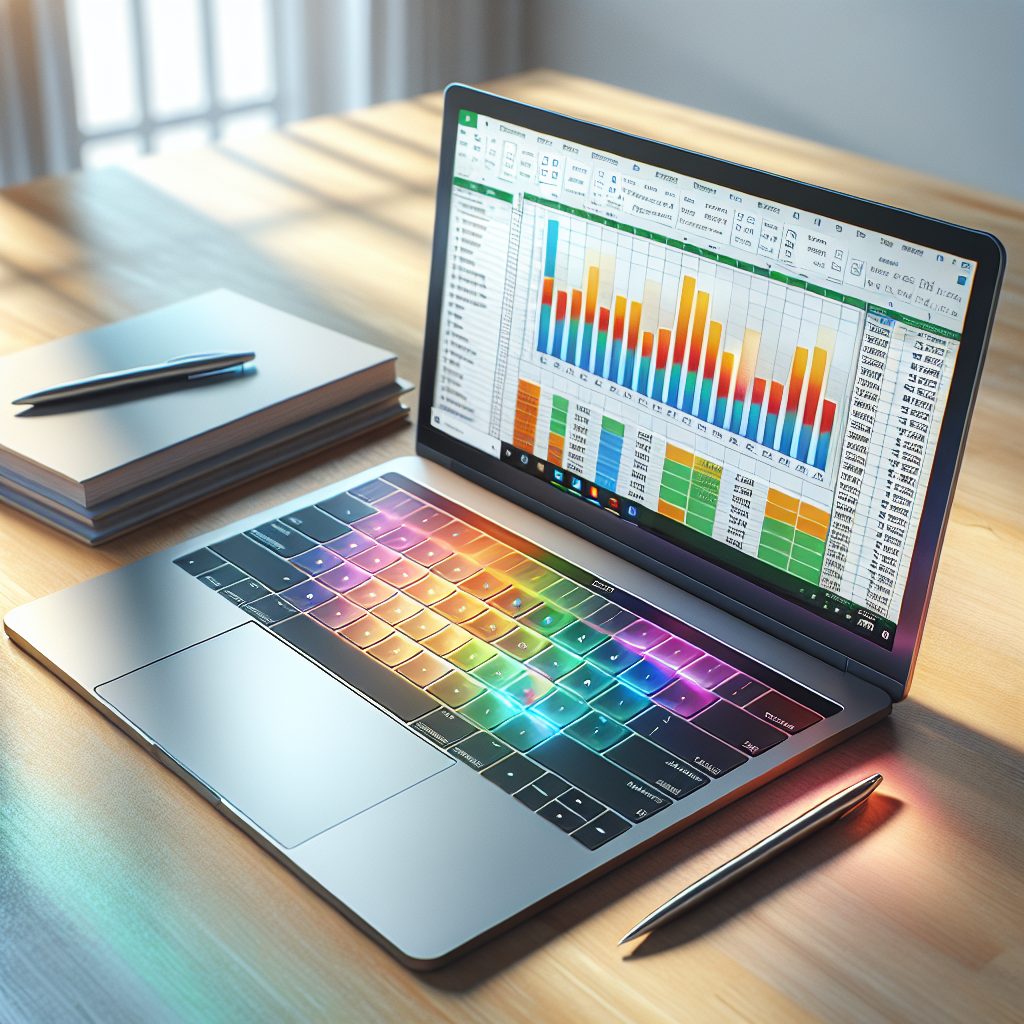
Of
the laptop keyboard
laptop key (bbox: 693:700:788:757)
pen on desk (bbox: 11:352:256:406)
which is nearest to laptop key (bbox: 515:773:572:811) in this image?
the laptop keyboard

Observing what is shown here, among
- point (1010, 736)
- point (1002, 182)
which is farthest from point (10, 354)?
point (1002, 182)

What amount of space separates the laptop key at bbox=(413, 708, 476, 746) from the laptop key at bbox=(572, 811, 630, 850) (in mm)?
106

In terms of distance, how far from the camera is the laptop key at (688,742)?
2.40 feet

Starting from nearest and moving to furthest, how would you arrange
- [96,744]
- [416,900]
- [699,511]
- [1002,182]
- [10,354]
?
[416,900] < [96,744] < [699,511] < [10,354] < [1002,182]

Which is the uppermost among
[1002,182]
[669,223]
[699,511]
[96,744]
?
[669,223]

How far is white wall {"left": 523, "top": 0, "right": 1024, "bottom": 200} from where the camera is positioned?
3.18m

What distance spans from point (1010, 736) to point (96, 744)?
23.6 inches

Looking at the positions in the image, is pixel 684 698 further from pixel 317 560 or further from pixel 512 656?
pixel 317 560

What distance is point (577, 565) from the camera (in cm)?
92

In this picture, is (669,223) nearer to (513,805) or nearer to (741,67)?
(513,805)

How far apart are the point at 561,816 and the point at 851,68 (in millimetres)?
3247

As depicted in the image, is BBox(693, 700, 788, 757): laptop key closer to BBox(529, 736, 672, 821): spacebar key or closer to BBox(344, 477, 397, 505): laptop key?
BBox(529, 736, 672, 821): spacebar key

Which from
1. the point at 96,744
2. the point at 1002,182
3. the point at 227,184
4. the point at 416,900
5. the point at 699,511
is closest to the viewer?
the point at 416,900

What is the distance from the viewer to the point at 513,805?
2.30ft
